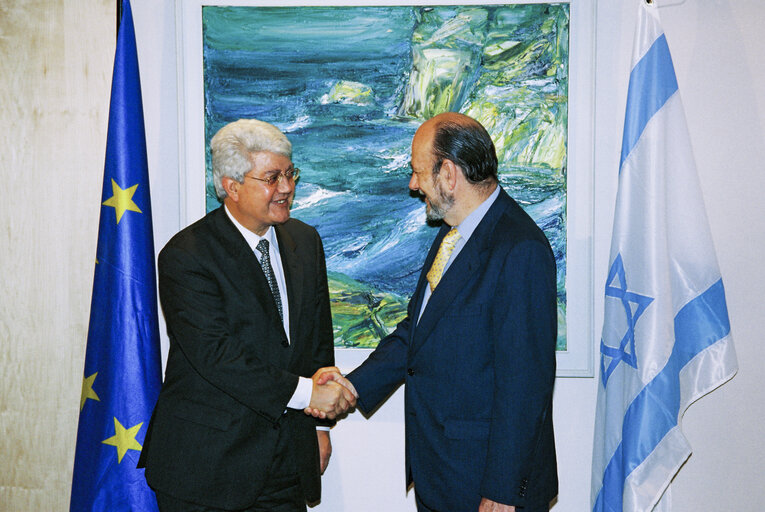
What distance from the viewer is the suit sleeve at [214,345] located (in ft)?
7.41

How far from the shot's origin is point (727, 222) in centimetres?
297

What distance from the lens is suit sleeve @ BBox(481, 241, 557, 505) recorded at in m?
2.00

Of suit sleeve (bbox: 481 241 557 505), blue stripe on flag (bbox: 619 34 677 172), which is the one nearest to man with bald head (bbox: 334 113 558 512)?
suit sleeve (bbox: 481 241 557 505)

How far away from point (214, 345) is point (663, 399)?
1740 millimetres

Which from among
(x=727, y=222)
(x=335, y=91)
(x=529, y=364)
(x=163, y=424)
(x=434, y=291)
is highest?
(x=335, y=91)

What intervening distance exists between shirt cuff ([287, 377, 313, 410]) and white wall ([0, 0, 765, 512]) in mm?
717

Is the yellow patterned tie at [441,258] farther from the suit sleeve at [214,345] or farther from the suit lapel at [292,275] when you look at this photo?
the suit sleeve at [214,345]

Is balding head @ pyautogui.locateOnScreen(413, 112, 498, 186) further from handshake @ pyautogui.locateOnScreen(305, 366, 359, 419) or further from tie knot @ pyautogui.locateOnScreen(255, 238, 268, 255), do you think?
handshake @ pyautogui.locateOnScreen(305, 366, 359, 419)

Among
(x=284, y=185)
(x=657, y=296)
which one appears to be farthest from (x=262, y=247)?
(x=657, y=296)

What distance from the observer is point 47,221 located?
9.81 feet

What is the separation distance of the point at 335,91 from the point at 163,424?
1556 mm

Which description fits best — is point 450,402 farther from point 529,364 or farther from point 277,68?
point 277,68

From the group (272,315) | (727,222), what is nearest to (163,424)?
(272,315)

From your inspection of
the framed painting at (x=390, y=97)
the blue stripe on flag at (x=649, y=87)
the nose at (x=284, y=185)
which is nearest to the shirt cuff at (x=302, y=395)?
the nose at (x=284, y=185)
